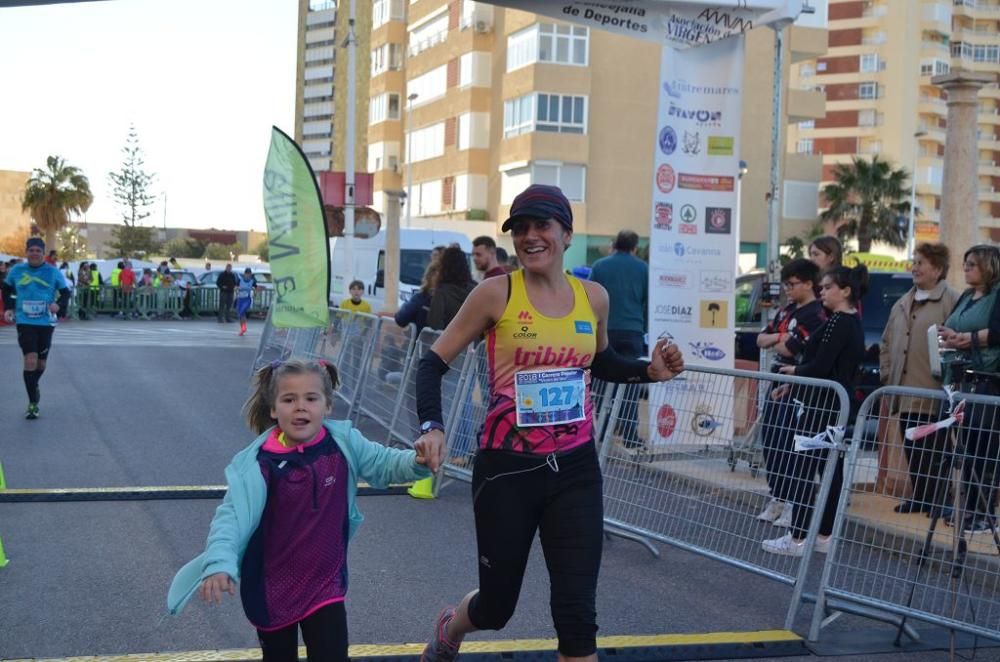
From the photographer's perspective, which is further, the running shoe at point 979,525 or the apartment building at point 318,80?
the apartment building at point 318,80

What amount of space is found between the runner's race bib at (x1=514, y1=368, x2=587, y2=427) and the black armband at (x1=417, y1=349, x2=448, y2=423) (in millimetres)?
296

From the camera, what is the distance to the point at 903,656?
5988mm

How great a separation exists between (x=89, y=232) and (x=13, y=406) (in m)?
141

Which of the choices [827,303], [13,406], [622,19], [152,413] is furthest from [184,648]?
[13,406]

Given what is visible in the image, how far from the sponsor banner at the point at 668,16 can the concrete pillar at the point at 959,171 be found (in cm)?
240

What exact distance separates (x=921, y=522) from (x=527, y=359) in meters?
2.42

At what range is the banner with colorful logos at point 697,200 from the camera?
11211 mm

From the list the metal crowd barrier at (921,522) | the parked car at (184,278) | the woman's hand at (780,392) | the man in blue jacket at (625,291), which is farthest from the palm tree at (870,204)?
the metal crowd barrier at (921,522)

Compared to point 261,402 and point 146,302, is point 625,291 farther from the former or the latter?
point 146,302

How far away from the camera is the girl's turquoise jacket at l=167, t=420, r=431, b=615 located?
13.0 feet

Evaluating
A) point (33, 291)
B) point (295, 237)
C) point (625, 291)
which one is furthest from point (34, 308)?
point (625, 291)

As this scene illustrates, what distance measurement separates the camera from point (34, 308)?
1353cm

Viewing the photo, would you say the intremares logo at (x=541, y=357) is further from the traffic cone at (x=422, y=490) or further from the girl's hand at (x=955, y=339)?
the traffic cone at (x=422, y=490)

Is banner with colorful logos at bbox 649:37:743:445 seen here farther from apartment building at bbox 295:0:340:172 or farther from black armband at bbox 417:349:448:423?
apartment building at bbox 295:0:340:172
